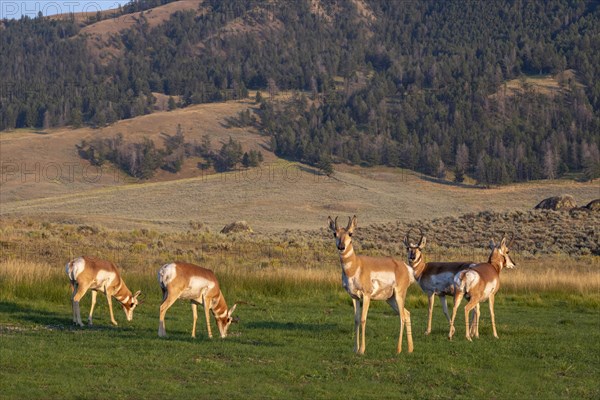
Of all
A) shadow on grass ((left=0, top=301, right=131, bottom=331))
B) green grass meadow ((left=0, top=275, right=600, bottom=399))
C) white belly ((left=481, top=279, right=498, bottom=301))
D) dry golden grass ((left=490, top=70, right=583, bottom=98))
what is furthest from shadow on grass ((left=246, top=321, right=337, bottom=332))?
dry golden grass ((left=490, top=70, right=583, bottom=98))

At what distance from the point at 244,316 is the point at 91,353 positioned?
267 inches

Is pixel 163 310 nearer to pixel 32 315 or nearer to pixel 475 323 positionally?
pixel 32 315

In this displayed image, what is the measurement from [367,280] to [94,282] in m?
6.94

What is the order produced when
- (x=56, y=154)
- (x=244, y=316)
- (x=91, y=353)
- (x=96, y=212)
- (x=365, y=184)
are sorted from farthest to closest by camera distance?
(x=56, y=154) → (x=365, y=184) → (x=96, y=212) → (x=244, y=316) → (x=91, y=353)

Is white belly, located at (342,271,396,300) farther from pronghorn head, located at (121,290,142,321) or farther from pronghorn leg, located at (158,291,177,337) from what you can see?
pronghorn head, located at (121,290,142,321)

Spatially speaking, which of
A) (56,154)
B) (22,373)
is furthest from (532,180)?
(22,373)

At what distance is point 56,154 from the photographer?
12394 centimetres

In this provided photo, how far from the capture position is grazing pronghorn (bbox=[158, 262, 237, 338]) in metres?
15.5

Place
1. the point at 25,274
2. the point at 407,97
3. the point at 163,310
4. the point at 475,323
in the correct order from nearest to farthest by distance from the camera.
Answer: the point at 163,310 < the point at 475,323 < the point at 25,274 < the point at 407,97

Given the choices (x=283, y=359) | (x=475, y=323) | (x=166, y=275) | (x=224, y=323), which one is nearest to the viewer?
(x=283, y=359)

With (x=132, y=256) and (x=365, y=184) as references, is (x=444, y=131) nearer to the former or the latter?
(x=365, y=184)

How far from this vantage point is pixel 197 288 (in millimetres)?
15984

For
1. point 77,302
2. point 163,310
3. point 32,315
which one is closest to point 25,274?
point 32,315

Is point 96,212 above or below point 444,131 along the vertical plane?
below
